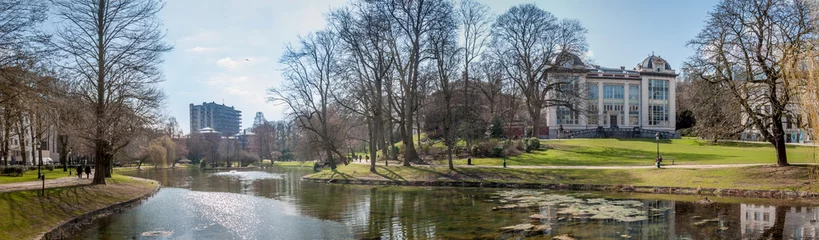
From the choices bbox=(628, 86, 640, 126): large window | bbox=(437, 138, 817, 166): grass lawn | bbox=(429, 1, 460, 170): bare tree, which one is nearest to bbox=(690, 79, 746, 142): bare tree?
bbox=(437, 138, 817, 166): grass lawn

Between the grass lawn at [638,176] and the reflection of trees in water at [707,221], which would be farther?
the grass lawn at [638,176]

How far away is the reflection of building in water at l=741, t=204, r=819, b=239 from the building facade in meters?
48.7

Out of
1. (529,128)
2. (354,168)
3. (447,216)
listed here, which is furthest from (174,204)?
(529,128)

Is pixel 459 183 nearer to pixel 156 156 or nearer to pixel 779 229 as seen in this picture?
pixel 779 229

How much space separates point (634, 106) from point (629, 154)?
32184 mm

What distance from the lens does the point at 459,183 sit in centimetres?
3481

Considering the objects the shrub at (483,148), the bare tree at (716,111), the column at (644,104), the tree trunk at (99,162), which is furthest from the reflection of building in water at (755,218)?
the column at (644,104)

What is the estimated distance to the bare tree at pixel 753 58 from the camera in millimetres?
25219

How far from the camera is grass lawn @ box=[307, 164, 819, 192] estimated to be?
25188mm

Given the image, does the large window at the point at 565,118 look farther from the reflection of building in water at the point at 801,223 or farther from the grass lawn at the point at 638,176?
the reflection of building in water at the point at 801,223

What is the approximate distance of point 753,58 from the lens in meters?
26.5

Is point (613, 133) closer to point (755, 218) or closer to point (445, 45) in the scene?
point (445, 45)

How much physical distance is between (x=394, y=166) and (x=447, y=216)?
75.4 ft

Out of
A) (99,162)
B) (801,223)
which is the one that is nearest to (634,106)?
(801,223)
